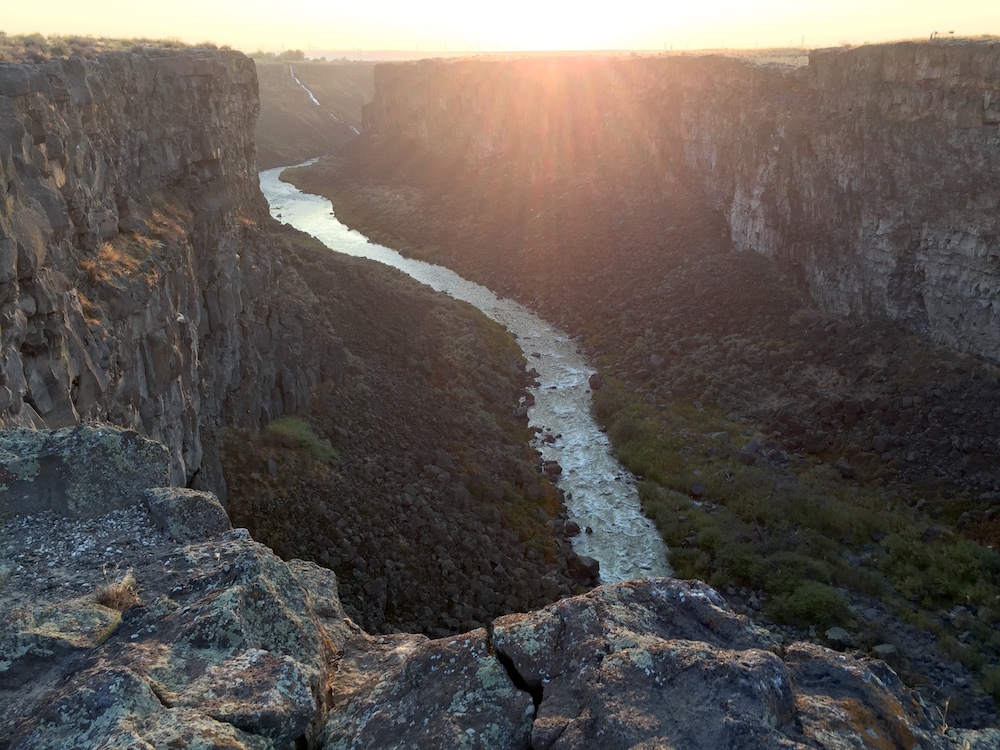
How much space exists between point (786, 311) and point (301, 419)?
26823 mm

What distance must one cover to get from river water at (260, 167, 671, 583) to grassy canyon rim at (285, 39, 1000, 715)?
0.91 m

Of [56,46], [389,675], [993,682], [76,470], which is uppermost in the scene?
[56,46]

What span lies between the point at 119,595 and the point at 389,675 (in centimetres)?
282

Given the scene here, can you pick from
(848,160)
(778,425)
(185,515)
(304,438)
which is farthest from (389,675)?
(848,160)

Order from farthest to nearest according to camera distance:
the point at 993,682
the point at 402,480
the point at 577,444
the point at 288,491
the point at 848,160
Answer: the point at 848,160 → the point at 577,444 → the point at 402,480 → the point at 288,491 → the point at 993,682

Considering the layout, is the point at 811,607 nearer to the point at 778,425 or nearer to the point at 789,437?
the point at 789,437

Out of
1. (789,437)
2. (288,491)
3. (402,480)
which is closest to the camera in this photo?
(288,491)

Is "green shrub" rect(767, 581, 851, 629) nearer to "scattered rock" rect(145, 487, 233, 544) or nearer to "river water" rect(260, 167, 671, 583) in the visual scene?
"river water" rect(260, 167, 671, 583)

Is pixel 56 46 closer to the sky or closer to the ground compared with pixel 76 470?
closer to the sky

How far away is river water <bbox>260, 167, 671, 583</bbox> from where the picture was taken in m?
26.8

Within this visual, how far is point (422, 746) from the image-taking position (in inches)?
248

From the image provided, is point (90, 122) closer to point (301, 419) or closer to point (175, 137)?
point (175, 137)

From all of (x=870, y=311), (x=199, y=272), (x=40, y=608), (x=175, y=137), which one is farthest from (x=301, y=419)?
(x=870, y=311)

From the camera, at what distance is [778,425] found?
32.8m
